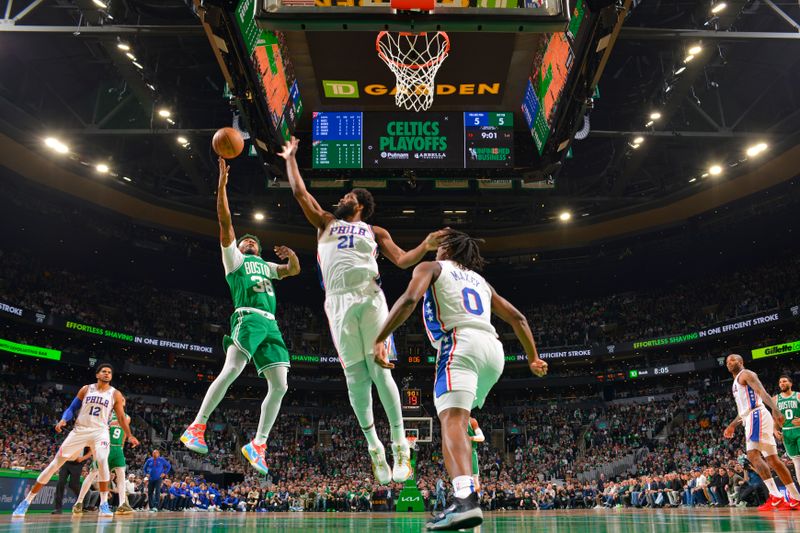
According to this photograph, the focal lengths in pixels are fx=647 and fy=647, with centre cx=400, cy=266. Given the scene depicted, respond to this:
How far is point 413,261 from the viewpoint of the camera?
565 centimetres

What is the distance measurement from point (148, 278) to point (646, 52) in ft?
93.4

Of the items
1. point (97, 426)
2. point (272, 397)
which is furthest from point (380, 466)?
point (97, 426)

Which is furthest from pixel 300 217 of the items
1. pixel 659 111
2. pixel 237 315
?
pixel 237 315

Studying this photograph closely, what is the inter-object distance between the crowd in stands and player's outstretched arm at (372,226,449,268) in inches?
1047

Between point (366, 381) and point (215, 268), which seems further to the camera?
point (215, 268)

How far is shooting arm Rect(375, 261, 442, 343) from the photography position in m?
4.30

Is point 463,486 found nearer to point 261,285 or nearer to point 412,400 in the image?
point 261,285

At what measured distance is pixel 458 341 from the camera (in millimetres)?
4430

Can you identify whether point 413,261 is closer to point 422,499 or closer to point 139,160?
point 422,499

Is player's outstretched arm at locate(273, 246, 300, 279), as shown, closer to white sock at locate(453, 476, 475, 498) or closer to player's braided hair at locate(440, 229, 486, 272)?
player's braided hair at locate(440, 229, 486, 272)

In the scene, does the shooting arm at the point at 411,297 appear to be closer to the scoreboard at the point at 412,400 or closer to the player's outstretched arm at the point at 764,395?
the player's outstretched arm at the point at 764,395

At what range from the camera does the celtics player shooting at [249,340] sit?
6387mm

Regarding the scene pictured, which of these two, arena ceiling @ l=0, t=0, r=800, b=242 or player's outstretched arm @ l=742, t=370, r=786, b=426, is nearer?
player's outstretched arm @ l=742, t=370, r=786, b=426

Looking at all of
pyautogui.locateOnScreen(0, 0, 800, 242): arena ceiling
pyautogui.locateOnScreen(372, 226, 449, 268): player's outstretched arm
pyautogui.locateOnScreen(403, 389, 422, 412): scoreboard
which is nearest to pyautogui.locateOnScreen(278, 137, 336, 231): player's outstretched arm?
pyautogui.locateOnScreen(372, 226, 449, 268): player's outstretched arm
